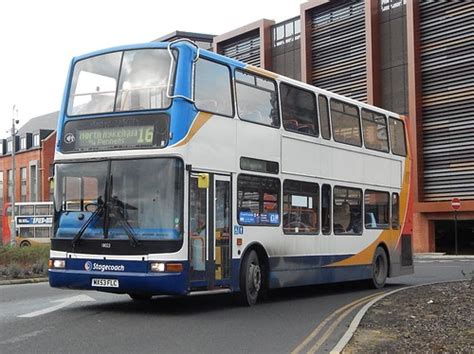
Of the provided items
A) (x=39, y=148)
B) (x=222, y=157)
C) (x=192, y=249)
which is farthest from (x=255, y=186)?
Result: (x=39, y=148)

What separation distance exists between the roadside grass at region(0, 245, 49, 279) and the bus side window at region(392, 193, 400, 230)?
10745 mm

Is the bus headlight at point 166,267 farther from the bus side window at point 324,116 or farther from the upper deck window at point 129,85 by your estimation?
the bus side window at point 324,116

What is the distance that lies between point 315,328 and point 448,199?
2931 centimetres

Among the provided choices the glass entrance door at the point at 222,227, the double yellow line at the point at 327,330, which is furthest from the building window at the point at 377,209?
the glass entrance door at the point at 222,227

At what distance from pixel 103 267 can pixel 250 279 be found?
113 inches

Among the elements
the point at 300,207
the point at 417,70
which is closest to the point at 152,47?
the point at 300,207

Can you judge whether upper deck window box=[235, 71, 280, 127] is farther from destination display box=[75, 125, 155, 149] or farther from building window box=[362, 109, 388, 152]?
building window box=[362, 109, 388, 152]

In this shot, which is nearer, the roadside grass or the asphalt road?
the asphalt road

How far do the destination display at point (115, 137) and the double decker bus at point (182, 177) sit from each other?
0.8 inches

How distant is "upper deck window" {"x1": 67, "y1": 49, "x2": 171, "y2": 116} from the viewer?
10812 millimetres

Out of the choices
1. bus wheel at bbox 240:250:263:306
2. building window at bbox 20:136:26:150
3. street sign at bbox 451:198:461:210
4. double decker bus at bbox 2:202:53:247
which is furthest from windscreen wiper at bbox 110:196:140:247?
building window at bbox 20:136:26:150

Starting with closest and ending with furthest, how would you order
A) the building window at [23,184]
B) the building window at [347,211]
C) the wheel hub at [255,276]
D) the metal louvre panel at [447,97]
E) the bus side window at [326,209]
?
the wheel hub at [255,276]
the bus side window at [326,209]
the building window at [347,211]
the metal louvre panel at [447,97]
the building window at [23,184]

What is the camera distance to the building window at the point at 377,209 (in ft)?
53.8

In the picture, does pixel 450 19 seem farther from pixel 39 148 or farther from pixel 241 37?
pixel 39 148
